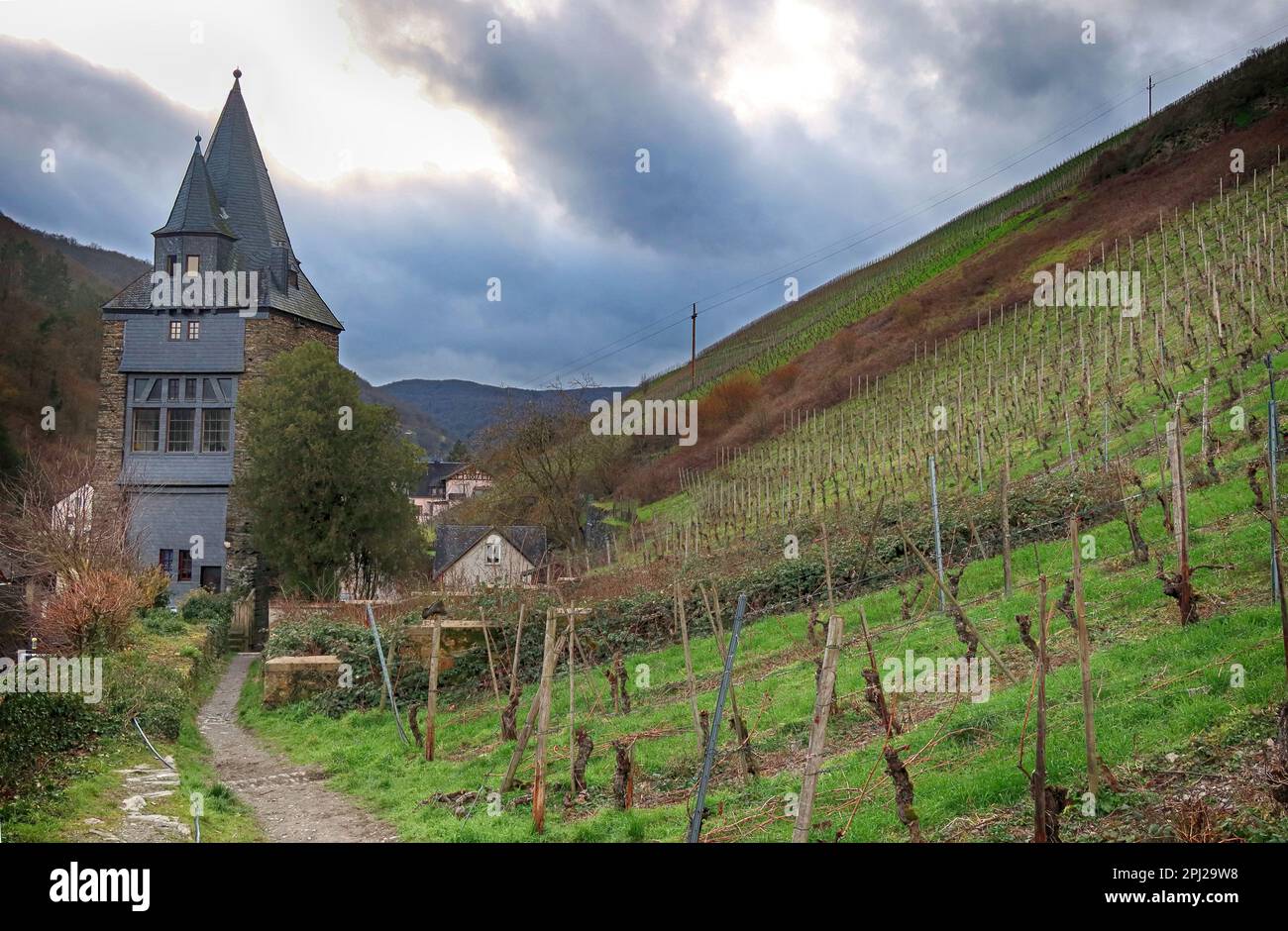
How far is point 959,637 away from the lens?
11.9 meters

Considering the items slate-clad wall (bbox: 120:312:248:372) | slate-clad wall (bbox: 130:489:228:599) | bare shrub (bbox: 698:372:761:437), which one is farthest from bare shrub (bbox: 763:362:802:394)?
slate-clad wall (bbox: 130:489:228:599)

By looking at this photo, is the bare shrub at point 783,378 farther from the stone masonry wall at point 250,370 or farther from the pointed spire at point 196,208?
the pointed spire at point 196,208

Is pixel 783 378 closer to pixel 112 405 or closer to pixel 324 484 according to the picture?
pixel 324 484

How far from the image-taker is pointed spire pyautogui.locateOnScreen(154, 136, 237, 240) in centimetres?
4222

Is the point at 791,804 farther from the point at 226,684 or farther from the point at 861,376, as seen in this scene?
the point at 861,376

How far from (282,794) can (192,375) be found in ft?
107

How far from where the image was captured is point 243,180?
44.6m

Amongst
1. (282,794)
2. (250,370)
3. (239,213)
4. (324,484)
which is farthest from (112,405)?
(282,794)

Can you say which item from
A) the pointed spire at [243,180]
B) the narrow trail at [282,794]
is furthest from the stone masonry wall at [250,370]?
the narrow trail at [282,794]

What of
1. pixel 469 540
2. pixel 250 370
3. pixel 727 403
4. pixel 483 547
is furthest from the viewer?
pixel 727 403

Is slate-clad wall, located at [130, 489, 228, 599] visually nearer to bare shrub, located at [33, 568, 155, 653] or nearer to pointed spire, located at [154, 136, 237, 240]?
pointed spire, located at [154, 136, 237, 240]

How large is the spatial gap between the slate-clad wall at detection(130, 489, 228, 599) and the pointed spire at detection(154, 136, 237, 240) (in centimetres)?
1069

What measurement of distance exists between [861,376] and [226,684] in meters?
27.9
